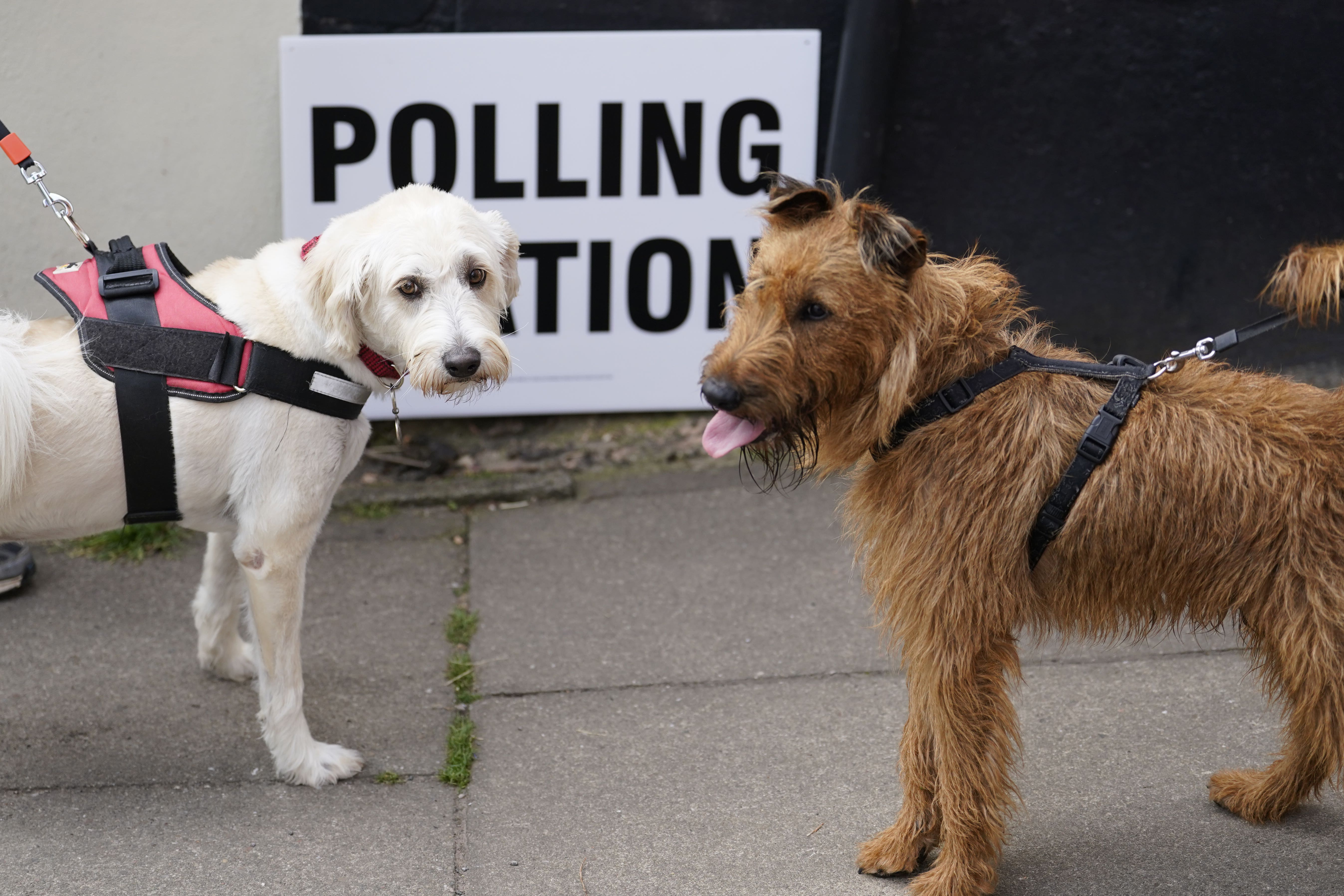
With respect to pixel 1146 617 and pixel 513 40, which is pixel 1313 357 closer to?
pixel 1146 617

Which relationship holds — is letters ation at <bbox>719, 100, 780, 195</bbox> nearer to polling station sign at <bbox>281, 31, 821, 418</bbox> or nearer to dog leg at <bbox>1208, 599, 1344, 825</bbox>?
polling station sign at <bbox>281, 31, 821, 418</bbox>

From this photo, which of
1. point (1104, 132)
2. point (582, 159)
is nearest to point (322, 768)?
point (582, 159)

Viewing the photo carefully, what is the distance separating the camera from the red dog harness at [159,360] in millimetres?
3258

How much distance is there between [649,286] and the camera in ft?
18.5

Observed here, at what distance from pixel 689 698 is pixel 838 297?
6.33 feet

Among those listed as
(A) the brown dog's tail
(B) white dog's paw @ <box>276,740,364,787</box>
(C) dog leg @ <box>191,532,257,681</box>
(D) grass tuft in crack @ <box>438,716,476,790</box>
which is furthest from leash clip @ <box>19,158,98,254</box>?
(A) the brown dog's tail

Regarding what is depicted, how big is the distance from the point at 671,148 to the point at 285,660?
10.0 feet

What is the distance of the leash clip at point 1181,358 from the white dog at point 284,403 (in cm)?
171

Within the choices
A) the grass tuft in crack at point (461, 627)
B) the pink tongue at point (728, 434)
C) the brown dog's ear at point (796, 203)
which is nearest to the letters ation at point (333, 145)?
the grass tuft in crack at point (461, 627)

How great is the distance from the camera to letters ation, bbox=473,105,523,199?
17.5ft

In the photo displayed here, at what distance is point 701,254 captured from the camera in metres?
5.64

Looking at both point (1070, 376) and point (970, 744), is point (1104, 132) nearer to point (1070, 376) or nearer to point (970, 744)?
point (1070, 376)

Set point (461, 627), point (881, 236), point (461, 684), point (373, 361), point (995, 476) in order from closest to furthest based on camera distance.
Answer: point (881, 236) < point (995, 476) < point (373, 361) < point (461, 684) < point (461, 627)

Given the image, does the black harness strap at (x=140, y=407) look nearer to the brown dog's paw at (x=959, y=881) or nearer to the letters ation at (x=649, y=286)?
the brown dog's paw at (x=959, y=881)
